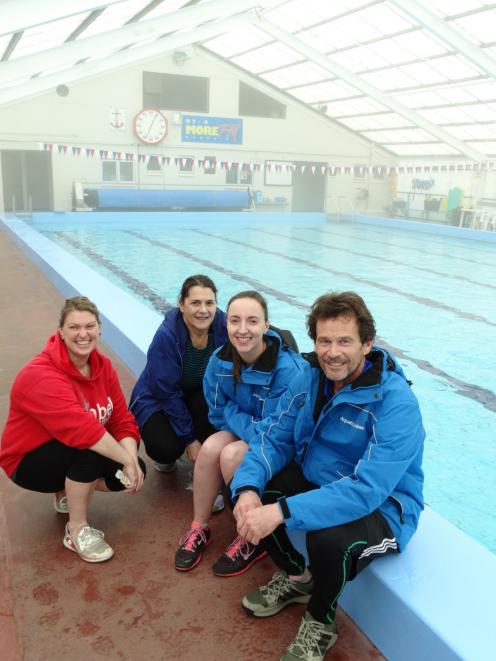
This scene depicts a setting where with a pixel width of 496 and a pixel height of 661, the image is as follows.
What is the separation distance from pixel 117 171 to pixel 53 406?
19.0m

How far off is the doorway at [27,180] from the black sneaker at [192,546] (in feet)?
59.7

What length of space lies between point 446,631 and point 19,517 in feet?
5.79

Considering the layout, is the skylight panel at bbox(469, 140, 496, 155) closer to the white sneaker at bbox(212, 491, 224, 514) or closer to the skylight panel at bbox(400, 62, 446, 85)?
the skylight panel at bbox(400, 62, 446, 85)

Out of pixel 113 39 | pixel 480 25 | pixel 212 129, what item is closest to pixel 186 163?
pixel 212 129

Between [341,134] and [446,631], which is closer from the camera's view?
[446,631]

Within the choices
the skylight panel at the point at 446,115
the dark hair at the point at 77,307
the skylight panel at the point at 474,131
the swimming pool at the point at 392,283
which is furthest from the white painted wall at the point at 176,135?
the dark hair at the point at 77,307

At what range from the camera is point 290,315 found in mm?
7137

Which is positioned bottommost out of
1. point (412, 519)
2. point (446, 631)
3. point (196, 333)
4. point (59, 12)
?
point (446, 631)

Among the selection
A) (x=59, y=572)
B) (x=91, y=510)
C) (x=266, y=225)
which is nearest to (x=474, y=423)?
(x=91, y=510)

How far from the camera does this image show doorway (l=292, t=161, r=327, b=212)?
2331cm

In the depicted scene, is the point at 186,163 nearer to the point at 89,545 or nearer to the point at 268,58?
the point at 268,58

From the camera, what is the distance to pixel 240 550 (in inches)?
84.5

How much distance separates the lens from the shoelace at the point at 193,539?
7.16 feet

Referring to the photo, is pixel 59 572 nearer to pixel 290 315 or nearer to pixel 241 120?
pixel 290 315
